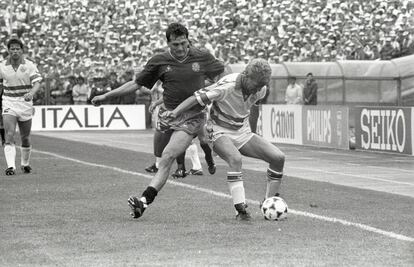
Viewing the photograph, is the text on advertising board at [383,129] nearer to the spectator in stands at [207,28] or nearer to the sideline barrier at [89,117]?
the spectator in stands at [207,28]

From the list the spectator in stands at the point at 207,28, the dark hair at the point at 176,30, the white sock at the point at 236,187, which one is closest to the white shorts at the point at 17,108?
the dark hair at the point at 176,30

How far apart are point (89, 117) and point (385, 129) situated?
59.6 ft

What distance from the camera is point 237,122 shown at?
1177 cm

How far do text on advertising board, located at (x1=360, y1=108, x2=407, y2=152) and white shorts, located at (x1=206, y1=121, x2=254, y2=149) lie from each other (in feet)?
43.0

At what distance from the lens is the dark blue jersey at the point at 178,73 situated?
1255 cm

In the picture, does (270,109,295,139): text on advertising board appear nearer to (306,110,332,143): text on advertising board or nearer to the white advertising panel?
the white advertising panel

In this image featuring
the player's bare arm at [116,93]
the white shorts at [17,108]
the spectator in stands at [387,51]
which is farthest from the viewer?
the spectator in stands at [387,51]

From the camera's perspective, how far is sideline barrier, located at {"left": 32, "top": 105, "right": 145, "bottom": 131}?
41156mm

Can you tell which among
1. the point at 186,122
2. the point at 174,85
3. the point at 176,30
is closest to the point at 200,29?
the point at 174,85

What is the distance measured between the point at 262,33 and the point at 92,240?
33.9m

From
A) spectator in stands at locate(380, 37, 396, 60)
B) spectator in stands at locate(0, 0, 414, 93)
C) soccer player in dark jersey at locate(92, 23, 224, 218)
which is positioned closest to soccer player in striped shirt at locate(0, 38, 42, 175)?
soccer player in dark jersey at locate(92, 23, 224, 218)

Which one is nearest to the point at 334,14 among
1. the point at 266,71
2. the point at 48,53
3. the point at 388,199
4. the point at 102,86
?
the point at 102,86

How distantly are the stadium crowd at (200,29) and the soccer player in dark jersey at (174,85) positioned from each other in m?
24.4

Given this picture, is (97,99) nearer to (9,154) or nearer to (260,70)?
(260,70)
